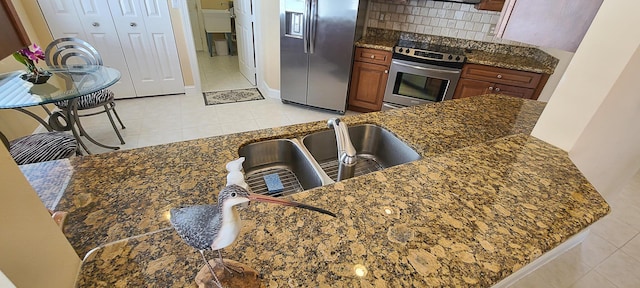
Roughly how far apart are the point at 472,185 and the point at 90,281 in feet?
3.34

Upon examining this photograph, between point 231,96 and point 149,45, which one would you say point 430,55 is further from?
point 149,45

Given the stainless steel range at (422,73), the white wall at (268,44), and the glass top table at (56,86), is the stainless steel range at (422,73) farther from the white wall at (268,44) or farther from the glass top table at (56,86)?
the glass top table at (56,86)

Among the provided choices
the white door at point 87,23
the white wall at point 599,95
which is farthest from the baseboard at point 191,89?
the white wall at point 599,95

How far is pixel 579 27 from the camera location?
913mm

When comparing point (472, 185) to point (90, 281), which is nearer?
point (90, 281)

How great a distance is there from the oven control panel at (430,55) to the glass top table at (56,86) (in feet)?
9.03

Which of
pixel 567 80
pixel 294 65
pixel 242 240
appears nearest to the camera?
pixel 242 240

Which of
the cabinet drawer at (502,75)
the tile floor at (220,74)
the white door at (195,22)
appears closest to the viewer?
the cabinet drawer at (502,75)

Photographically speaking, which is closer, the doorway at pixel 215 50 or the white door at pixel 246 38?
the white door at pixel 246 38

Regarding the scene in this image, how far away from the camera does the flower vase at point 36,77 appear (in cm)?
201

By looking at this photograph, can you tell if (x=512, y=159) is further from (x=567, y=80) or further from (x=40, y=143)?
(x=40, y=143)

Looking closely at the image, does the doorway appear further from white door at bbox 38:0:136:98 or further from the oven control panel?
the oven control panel

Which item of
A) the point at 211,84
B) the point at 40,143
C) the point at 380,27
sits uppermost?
the point at 380,27

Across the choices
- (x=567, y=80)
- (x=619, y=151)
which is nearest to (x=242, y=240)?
(x=567, y=80)
